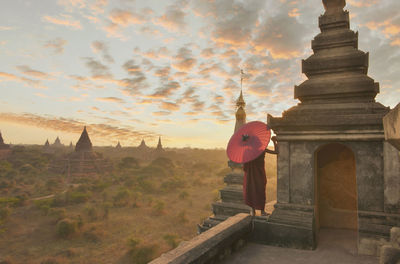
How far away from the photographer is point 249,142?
5.00 meters

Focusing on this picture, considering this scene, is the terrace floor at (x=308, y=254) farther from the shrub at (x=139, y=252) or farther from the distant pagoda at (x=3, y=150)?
the distant pagoda at (x=3, y=150)

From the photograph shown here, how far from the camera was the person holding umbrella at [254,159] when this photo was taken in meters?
4.91

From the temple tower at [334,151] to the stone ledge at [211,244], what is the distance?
60 cm

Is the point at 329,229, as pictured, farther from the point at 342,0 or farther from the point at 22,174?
the point at 22,174

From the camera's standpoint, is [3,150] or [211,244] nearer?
[211,244]

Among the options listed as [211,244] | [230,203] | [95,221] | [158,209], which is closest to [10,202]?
[95,221]

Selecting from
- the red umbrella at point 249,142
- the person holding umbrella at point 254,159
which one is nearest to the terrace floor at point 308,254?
the person holding umbrella at point 254,159

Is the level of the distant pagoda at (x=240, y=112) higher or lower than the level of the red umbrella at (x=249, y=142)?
higher

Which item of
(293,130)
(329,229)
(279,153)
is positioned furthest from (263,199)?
(329,229)

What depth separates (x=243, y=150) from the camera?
4.98m

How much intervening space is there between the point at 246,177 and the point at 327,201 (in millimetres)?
2634

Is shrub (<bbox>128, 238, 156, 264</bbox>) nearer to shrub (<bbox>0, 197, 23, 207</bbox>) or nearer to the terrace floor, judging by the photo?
the terrace floor

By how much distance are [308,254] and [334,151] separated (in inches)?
106

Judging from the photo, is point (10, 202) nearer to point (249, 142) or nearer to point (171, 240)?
point (171, 240)
